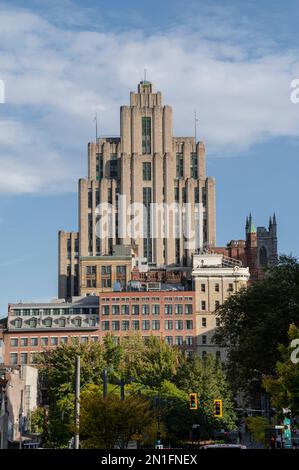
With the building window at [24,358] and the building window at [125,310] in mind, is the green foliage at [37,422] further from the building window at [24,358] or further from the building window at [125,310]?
the building window at [125,310]

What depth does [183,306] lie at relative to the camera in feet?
541

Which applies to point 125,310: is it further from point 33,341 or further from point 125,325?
point 33,341

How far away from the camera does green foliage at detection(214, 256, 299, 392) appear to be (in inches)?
3248

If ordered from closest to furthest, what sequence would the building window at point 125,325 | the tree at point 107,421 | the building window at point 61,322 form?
the tree at point 107,421, the building window at point 125,325, the building window at point 61,322

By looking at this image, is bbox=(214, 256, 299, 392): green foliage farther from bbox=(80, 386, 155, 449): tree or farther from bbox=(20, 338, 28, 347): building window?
bbox=(20, 338, 28, 347): building window

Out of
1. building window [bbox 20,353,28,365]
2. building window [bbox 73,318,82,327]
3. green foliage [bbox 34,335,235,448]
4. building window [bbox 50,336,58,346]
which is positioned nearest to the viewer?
green foliage [bbox 34,335,235,448]

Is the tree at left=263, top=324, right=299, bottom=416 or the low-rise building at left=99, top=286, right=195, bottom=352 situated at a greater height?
the low-rise building at left=99, top=286, right=195, bottom=352

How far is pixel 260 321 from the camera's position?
88.4m

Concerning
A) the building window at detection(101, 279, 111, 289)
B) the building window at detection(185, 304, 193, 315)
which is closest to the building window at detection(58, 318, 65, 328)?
the building window at detection(101, 279, 111, 289)

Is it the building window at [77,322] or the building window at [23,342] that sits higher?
the building window at [77,322]

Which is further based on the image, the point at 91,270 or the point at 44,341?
the point at 91,270

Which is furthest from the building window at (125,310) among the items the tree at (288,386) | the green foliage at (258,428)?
the tree at (288,386)

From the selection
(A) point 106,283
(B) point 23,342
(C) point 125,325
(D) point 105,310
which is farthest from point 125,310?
(B) point 23,342

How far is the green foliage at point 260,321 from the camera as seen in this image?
82.5 meters
